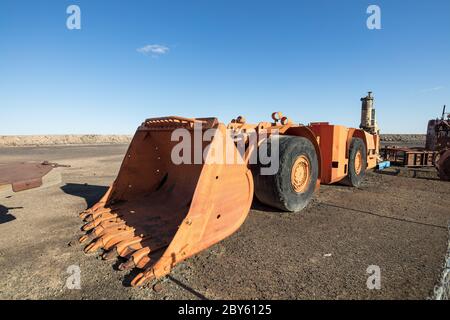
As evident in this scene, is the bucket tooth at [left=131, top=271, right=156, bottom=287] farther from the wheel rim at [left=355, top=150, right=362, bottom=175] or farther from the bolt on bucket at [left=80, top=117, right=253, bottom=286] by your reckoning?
the wheel rim at [left=355, top=150, right=362, bottom=175]

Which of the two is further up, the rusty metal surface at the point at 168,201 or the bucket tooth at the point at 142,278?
the rusty metal surface at the point at 168,201

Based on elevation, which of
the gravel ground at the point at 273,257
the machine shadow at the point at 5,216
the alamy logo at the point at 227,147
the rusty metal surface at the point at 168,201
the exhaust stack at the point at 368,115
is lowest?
the machine shadow at the point at 5,216

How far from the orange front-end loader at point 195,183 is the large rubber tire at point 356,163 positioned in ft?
1.18

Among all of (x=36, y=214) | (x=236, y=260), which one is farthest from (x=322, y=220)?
(x=36, y=214)

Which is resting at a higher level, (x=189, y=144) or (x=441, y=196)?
(x=189, y=144)

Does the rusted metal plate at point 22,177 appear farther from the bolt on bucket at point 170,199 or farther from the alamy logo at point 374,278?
the alamy logo at point 374,278

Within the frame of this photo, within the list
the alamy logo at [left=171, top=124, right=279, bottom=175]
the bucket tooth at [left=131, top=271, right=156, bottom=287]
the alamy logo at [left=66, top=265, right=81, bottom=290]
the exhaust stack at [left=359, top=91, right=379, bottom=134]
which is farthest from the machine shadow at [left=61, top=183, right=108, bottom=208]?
the exhaust stack at [left=359, top=91, right=379, bottom=134]

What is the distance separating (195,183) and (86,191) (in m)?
3.89

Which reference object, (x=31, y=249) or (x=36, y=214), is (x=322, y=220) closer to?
(x=31, y=249)

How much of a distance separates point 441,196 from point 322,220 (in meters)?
3.52

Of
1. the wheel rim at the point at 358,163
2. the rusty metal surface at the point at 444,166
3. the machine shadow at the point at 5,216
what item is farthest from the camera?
the rusty metal surface at the point at 444,166

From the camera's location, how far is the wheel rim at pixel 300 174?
163 inches

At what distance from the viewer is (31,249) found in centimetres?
315

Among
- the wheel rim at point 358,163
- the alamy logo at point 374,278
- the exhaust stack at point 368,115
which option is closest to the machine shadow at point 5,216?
the alamy logo at point 374,278
